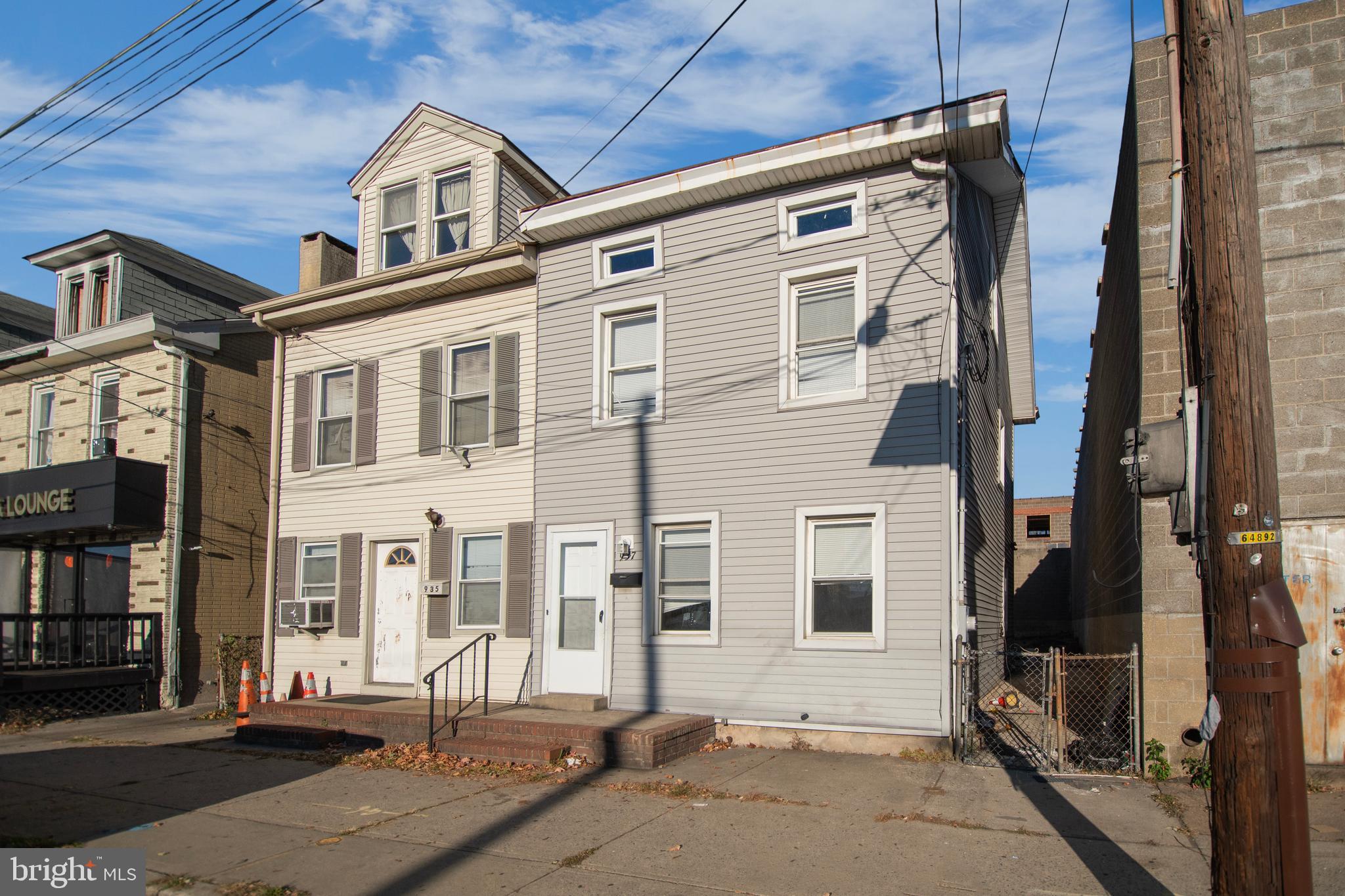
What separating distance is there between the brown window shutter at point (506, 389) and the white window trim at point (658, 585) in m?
2.73

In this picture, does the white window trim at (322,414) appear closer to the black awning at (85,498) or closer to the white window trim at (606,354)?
the black awning at (85,498)

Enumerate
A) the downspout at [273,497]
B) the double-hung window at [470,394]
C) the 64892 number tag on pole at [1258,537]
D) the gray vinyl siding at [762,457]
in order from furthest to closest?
the downspout at [273,497] → the double-hung window at [470,394] → the gray vinyl siding at [762,457] → the 64892 number tag on pole at [1258,537]

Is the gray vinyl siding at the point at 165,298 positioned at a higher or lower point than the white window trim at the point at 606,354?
higher

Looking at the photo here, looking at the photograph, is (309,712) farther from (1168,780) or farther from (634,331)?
(1168,780)

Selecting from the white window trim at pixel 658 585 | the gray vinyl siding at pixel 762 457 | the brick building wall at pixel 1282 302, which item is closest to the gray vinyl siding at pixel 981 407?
the gray vinyl siding at pixel 762 457

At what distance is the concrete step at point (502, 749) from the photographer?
995cm

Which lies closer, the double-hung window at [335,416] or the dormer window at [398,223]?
the dormer window at [398,223]

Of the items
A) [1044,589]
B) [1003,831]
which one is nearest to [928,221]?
[1003,831]

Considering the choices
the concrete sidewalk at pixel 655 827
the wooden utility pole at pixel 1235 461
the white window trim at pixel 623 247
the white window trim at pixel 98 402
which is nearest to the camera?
the wooden utility pole at pixel 1235 461

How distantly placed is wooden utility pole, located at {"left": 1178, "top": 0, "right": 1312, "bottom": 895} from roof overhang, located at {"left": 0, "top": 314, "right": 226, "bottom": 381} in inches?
643

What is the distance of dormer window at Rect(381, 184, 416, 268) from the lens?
15352 mm

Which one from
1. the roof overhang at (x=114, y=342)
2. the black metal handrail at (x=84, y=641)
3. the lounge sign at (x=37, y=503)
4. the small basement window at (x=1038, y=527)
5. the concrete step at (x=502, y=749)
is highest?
the roof overhang at (x=114, y=342)

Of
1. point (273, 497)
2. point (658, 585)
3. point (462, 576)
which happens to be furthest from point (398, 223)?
point (658, 585)

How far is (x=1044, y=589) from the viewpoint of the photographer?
1348 inches
